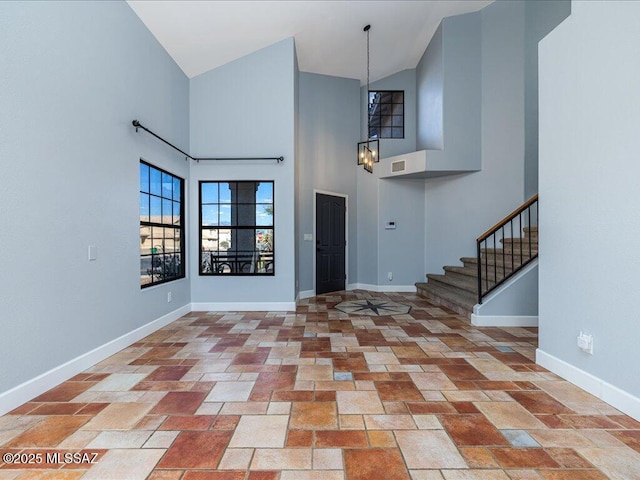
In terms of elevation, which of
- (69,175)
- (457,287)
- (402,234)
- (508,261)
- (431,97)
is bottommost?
(457,287)

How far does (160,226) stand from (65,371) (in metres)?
2.11

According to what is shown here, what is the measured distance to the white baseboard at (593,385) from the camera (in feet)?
6.73

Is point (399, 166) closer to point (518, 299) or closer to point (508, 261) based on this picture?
point (508, 261)

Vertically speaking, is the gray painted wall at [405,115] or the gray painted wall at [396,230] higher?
the gray painted wall at [405,115]

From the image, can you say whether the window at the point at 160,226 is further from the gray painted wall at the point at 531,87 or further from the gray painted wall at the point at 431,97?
the gray painted wall at the point at 531,87

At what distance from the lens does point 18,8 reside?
2246 mm

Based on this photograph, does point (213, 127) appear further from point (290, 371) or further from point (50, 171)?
point (290, 371)

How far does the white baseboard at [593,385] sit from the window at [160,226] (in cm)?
421

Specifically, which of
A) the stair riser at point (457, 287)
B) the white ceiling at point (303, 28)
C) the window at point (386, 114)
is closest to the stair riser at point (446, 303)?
the stair riser at point (457, 287)

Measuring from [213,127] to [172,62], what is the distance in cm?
98

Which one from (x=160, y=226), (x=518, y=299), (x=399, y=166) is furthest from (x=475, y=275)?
(x=160, y=226)

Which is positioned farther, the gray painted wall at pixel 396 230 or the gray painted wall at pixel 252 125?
the gray painted wall at pixel 396 230

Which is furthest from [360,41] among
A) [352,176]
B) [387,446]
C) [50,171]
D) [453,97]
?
[387,446]

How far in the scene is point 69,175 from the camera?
268 cm
